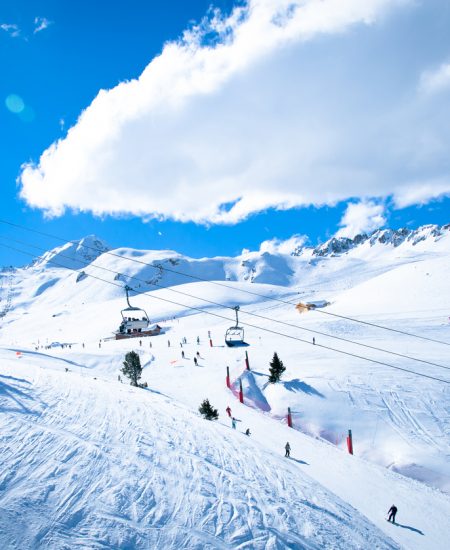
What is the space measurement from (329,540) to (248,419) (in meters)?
13.9

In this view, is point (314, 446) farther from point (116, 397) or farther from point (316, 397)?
point (116, 397)

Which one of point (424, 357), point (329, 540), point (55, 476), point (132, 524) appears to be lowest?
point (329, 540)

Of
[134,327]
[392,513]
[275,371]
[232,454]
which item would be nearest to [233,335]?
[275,371]

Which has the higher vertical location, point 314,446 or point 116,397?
point 116,397

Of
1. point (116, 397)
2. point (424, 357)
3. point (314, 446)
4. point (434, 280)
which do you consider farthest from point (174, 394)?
point (434, 280)

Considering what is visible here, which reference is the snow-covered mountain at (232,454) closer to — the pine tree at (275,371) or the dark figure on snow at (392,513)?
the dark figure on snow at (392,513)

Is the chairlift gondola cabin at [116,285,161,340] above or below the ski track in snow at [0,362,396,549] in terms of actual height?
above

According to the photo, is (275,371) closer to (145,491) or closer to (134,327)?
(145,491)

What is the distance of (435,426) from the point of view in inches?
914

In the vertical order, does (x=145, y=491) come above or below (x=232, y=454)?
above

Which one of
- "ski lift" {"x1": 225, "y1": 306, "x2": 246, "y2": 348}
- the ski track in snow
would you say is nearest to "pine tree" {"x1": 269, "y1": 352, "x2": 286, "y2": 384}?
"ski lift" {"x1": 225, "y1": 306, "x2": 246, "y2": 348}

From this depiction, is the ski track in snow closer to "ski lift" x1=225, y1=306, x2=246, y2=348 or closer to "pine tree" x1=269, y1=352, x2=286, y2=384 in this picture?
"pine tree" x1=269, y1=352, x2=286, y2=384

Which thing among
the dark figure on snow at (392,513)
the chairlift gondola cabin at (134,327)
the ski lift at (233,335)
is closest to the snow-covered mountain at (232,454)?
the dark figure on snow at (392,513)

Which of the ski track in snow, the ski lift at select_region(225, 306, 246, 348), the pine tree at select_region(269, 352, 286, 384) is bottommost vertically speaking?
the ski track in snow
